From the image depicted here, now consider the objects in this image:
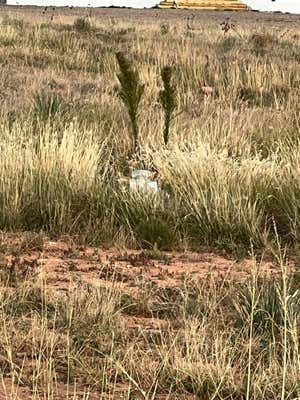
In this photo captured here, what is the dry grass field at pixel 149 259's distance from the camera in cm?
349

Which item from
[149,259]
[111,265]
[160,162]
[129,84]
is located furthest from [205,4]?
[111,265]

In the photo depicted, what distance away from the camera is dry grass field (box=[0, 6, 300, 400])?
3486 mm

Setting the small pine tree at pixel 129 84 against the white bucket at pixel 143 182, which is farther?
the small pine tree at pixel 129 84

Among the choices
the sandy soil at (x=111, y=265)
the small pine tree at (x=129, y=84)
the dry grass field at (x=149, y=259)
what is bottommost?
the sandy soil at (x=111, y=265)

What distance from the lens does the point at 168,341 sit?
395cm

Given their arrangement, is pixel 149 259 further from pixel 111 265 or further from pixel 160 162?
pixel 160 162

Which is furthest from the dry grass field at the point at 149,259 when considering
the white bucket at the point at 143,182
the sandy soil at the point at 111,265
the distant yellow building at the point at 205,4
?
the distant yellow building at the point at 205,4

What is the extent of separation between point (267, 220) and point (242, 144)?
229cm

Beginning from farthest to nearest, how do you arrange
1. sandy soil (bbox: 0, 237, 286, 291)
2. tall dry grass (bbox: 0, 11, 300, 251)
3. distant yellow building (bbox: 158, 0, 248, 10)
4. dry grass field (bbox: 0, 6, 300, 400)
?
distant yellow building (bbox: 158, 0, 248, 10), tall dry grass (bbox: 0, 11, 300, 251), sandy soil (bbox: 0, 237, 286, 291), dry grass field (bbox: 0, 6, 300, 400)

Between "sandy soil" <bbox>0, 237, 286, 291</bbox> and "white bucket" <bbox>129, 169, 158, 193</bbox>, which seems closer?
"sandy soil" <bbox>0, 237, 286, 291</bbox>

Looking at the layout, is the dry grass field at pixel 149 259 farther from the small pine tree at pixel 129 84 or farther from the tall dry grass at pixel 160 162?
the small pine tree at pixel 129 84

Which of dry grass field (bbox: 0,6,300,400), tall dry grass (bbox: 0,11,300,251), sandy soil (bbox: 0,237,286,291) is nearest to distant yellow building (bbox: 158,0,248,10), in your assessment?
tall dry grass (bbox: 0,11,300,251)

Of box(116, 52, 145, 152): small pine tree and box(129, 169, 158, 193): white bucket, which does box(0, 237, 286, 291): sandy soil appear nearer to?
box(129, 169, 158, 193): white bucket

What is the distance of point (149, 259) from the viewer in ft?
19.2
